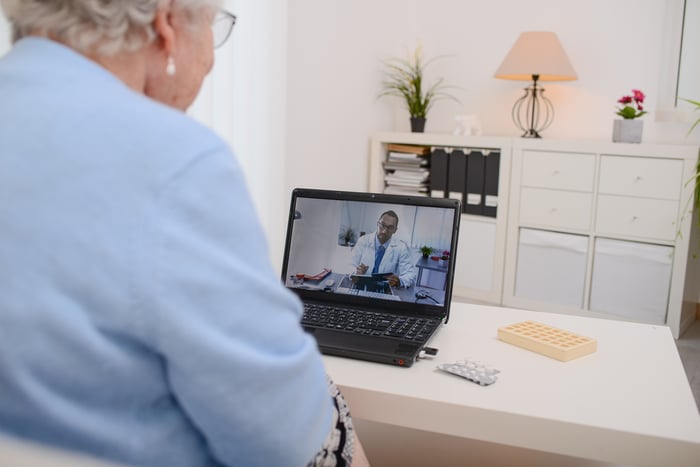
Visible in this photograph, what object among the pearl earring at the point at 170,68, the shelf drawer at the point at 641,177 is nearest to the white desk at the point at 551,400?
the pearl earring at the point at 170,68

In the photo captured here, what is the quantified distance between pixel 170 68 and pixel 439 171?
3243 mm

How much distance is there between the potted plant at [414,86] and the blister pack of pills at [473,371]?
10.6ft

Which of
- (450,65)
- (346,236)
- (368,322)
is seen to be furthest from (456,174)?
(368,322)

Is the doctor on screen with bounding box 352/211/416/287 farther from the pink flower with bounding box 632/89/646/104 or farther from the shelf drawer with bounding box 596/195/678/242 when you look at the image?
the pink flower with bounding box 632/89/646/104

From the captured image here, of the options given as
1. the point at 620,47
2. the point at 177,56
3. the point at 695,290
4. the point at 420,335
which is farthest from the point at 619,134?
the point at 177,56

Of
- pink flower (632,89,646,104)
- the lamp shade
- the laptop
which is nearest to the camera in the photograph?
the laptop

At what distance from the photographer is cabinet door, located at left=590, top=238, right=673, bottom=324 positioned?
133 inches

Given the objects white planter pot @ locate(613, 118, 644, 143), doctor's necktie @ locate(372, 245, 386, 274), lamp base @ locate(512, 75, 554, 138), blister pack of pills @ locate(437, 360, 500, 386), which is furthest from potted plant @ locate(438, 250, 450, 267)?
lamp base @ locate(512, 75, 554, 138)

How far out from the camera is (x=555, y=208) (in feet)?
12.0

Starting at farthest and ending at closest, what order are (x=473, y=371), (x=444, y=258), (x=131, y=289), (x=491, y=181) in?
1. (x=491, y=181)
2. (x=444, y=258)
3. (x=473, y=371)
4. (x=131, y=289)

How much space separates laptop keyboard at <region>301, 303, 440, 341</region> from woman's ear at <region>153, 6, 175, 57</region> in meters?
0.62

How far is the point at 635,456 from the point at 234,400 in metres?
0.58

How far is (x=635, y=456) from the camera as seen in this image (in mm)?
951

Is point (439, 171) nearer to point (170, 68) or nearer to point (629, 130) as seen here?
point (629, 130)
